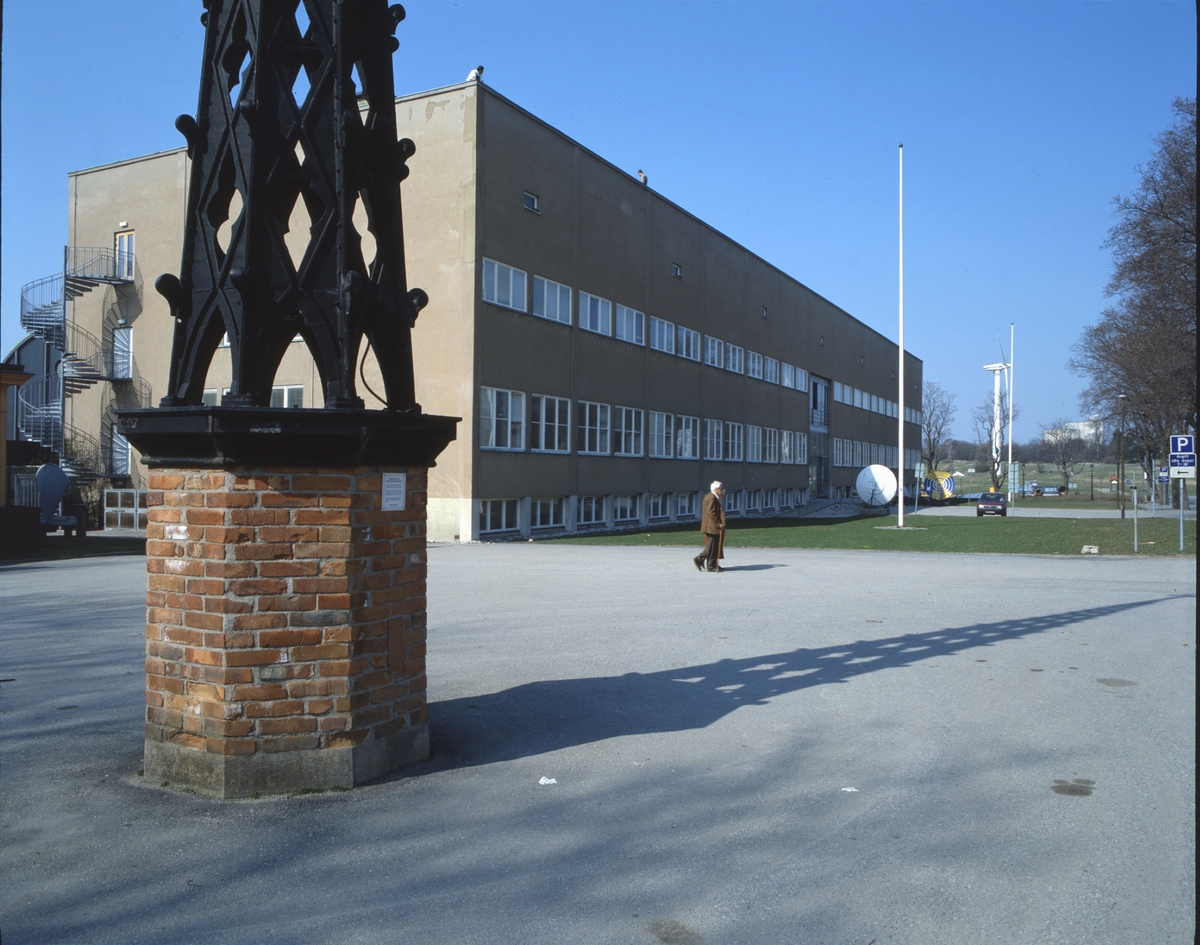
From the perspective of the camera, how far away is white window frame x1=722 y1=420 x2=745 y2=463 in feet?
162

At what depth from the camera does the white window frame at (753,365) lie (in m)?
52.5

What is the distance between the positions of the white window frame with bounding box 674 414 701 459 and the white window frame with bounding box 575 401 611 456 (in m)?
7.29

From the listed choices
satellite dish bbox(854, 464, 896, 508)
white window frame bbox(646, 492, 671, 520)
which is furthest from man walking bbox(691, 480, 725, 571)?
satellite dish bbox(854, 464, 896, 508)

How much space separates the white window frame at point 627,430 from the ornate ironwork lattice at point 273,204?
31.1 meters

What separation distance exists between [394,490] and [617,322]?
32127 millimetres

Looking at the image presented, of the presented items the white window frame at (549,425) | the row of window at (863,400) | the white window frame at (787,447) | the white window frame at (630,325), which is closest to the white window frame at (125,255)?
the white window frame at (549,425)

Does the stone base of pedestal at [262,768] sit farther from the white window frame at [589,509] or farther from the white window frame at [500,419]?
the white window frame at [589,509]

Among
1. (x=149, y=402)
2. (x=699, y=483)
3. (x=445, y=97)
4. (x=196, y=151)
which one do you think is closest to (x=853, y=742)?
(x=196, y=151)

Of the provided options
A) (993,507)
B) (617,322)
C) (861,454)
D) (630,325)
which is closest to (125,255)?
(617,322)

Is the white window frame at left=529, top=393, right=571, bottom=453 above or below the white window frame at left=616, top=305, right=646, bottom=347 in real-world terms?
below

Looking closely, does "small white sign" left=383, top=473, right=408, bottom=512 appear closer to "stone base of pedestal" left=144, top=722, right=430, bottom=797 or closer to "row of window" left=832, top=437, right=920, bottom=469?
"stone base of pedestal" left=144, top=722, right=430, bottom=797

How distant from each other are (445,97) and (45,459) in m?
20.0

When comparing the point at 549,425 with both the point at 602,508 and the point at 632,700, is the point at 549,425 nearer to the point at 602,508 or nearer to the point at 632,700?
the point at 602,508

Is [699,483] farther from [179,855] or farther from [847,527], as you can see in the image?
[179,855]
